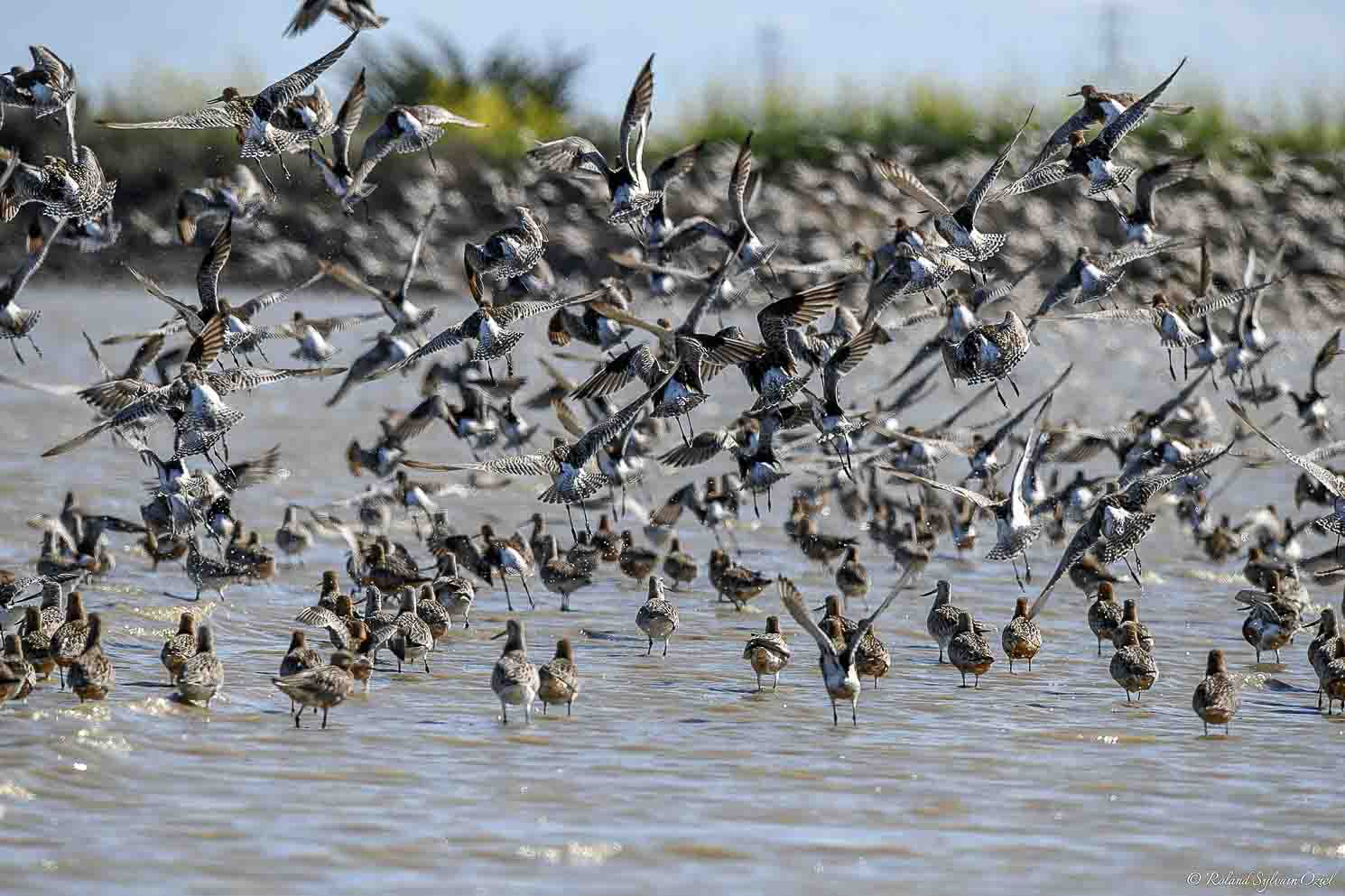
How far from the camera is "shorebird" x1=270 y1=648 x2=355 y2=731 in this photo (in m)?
9.81

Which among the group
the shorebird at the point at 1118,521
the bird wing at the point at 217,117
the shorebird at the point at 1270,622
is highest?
the bird wing at the point at 217,117

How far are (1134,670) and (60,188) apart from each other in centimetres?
740

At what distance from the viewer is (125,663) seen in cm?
1141

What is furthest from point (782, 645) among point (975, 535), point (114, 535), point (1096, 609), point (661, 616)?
point (114, 535)

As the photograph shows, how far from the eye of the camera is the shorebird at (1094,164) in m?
13.3

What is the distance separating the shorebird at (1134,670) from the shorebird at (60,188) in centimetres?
693

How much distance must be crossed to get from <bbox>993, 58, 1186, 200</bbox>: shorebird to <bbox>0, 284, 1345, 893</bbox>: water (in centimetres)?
306

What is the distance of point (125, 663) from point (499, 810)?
373cm

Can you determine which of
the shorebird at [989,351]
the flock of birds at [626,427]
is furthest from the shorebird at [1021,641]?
the shorebird at [989,351]

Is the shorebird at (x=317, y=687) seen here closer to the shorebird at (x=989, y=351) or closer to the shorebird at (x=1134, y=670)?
the shorebird at (x=1134, y=670)

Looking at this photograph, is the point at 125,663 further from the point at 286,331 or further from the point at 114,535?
the point at 114,535

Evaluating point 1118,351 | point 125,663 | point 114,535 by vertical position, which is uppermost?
point 1118,351

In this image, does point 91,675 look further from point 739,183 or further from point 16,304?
point 739,183

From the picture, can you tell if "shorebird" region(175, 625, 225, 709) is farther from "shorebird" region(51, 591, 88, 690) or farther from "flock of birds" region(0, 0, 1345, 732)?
"shorebird" region(51, 591, 88, 690)
